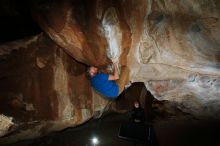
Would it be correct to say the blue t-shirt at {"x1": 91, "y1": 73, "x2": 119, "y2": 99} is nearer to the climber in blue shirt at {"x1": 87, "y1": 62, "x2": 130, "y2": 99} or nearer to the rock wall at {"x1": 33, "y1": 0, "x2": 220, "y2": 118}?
the climber in blue shirt at {"x1": 87, "y1": 62, "x2": 130, "y2": 99}

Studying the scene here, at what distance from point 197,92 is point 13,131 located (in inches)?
139

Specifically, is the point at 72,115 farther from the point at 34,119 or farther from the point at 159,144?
the point at 159,144

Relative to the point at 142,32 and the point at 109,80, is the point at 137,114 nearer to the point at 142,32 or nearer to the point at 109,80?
the point at 109,80

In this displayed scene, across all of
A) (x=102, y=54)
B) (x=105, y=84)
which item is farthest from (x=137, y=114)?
(x=102, y=54)

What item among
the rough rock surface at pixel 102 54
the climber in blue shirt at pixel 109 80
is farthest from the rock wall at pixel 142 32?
the climber in blue shirt at pixel 109 80

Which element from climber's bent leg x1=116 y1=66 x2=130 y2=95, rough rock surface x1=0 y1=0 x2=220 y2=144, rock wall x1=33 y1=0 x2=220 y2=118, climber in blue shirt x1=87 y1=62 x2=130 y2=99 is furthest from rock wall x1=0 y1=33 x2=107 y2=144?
Answer: climber's bent leg x1=116 y1=66 x2=130 y2=95

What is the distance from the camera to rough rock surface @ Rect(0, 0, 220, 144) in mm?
3350

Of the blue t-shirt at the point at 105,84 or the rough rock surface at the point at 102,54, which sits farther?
the blue t-shirt at the point at 105,84

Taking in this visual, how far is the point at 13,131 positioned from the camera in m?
4.72

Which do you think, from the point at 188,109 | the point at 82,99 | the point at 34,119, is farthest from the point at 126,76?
the point at 188,109

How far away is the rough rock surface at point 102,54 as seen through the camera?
335cm

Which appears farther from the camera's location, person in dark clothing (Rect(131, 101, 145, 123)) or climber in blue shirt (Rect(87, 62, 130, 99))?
person in dark clothing (Rect(131, 101, 145, 123))

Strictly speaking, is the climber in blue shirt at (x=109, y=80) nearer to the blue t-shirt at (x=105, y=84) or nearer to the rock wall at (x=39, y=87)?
the blue t-shirt at (x=105, y=84)

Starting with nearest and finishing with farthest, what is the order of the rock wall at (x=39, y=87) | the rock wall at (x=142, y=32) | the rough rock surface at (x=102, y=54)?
the rock wall at (x=142, y=32) → the rough rock surface at (x=102, y=54) → the rock wall at (x=39, y=87)
